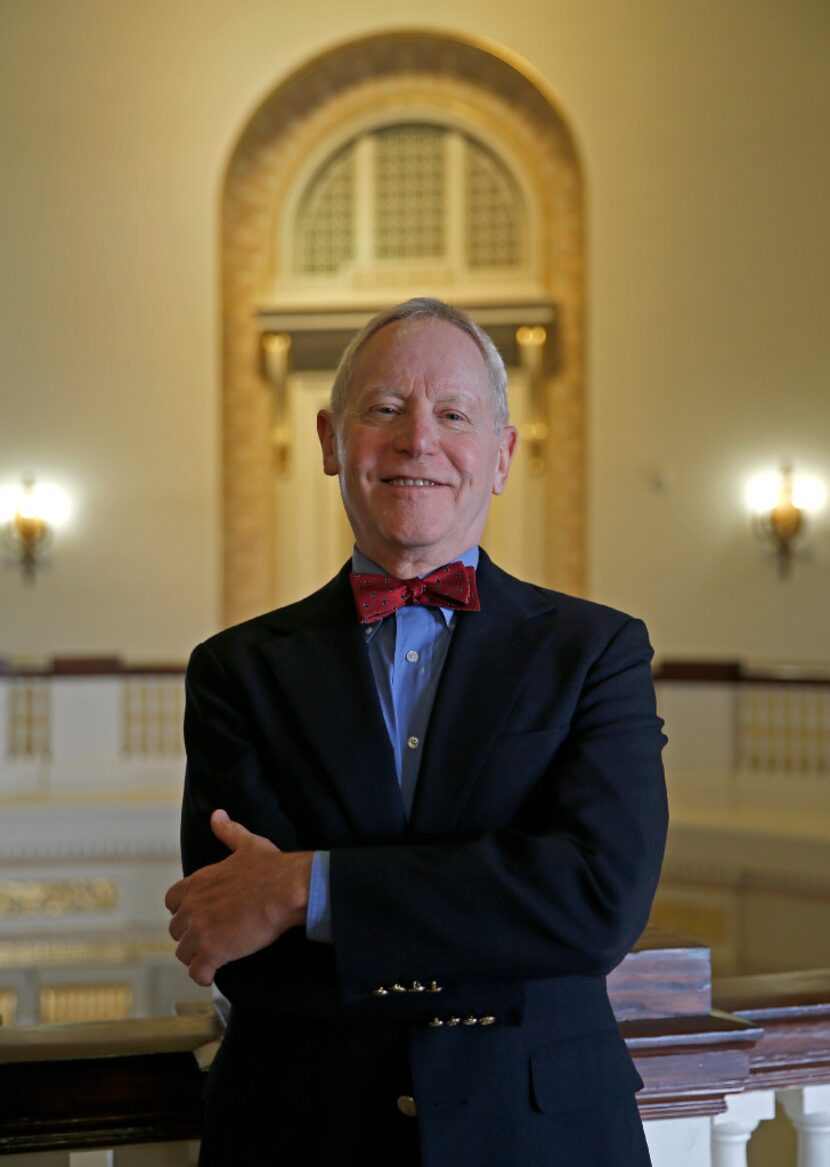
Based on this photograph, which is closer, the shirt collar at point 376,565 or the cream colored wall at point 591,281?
the shirt collar at point 376,565

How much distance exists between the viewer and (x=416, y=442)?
5.68 feet

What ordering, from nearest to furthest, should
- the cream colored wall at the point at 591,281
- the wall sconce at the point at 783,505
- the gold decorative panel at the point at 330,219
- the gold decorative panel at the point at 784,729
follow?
1. the gold decorative panel at the point at 784,729
2. the wall sconce at the point at 783,505
3. the cream colored wall at the point at 591,281
4. the gold decorative panel at the point at 330,219

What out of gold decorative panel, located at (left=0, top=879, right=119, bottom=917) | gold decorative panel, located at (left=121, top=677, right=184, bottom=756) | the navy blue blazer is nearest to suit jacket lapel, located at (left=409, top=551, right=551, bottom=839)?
the navy blue blazer

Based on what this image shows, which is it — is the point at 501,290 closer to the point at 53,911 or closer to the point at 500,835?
the point at 53,911

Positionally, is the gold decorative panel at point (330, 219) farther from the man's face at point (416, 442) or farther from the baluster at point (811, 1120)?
the baluster at point (811, 1120)

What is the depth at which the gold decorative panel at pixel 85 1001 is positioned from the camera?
7.11 m

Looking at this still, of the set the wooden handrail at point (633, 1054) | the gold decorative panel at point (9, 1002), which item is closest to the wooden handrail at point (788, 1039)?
the wooden handrail at point (633, 1054)

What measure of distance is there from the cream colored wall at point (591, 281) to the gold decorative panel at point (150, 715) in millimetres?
825

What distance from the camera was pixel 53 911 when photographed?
8750mm

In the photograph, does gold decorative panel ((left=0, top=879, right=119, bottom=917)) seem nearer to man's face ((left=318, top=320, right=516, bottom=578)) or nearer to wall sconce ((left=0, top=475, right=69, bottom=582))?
wall sconce ((left=0, top=475, right=69, bottom=582))

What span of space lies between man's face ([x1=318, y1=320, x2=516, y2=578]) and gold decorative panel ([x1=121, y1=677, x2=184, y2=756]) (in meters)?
9.00

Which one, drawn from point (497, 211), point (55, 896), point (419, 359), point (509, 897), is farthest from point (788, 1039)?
point (497, 211)

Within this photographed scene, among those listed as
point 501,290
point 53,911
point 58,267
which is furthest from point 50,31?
point 53,911

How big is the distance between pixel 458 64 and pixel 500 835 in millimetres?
11323
